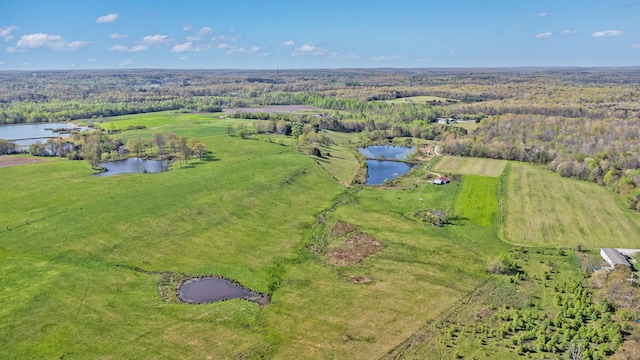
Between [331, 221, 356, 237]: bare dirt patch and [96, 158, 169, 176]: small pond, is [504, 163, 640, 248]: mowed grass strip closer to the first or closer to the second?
[331, 221, 356, 237]: bare dirt patch

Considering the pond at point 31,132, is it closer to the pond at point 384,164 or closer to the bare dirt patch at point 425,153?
the pond at point 384,164

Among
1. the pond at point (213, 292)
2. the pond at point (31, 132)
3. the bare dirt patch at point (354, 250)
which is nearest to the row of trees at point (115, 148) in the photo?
the pond at point (31, 132)

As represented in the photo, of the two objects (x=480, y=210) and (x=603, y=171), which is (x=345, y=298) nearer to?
(x=480, y=210)

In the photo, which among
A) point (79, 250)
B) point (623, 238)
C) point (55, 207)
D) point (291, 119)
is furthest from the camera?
point (291, 119)

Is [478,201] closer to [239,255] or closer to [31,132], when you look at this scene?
[239,255]

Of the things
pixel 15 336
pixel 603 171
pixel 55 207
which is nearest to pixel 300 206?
pixel 55 207

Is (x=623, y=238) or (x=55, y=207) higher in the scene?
(x=55, y=207)
